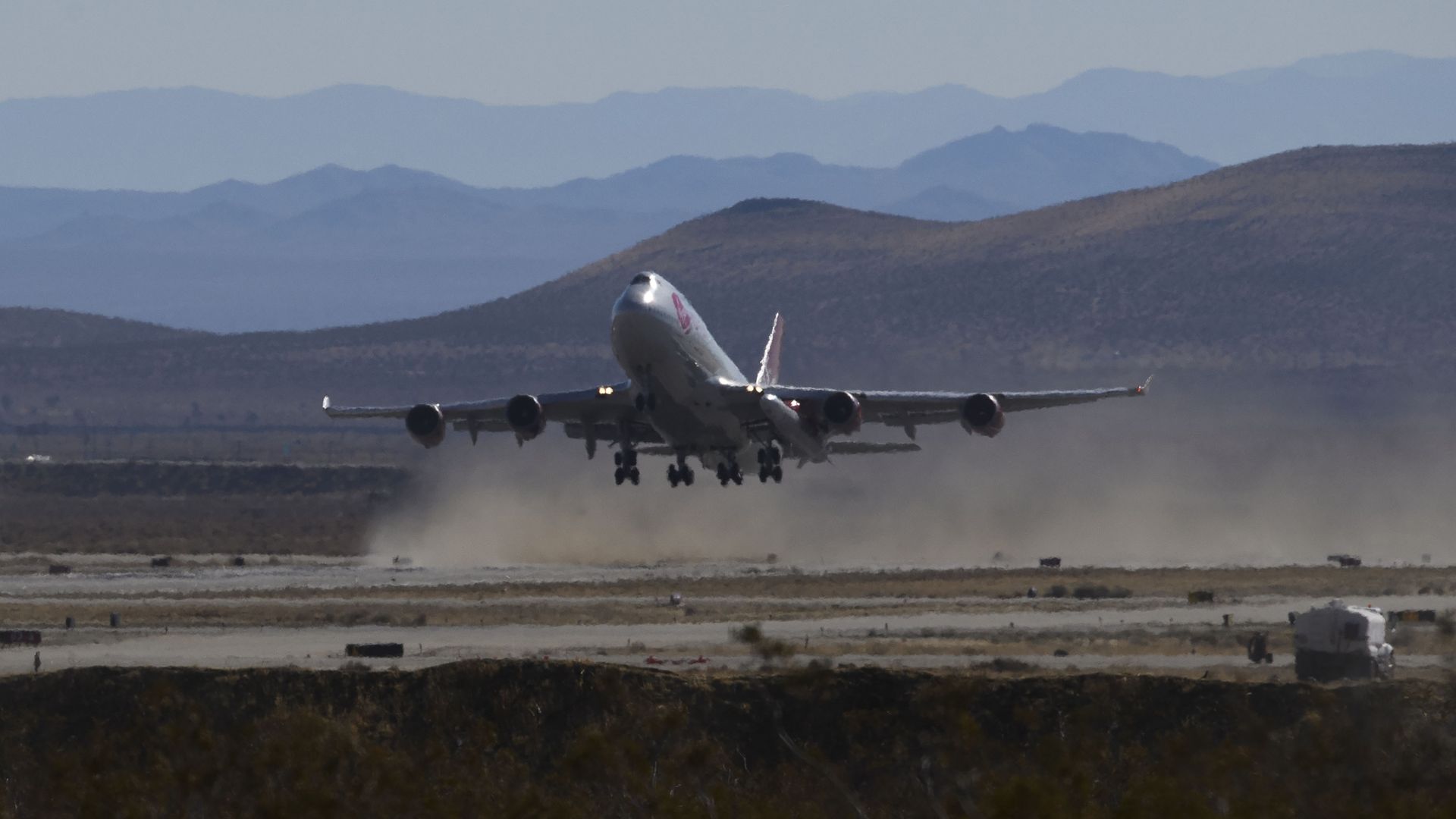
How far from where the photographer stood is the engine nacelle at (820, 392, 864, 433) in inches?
2438

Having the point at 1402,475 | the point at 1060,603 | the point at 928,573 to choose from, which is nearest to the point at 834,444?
the point at 1060,603

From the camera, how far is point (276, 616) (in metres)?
71.0

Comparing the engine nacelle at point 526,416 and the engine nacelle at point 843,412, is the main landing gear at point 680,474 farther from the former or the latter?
the engine nacelle at point 843,412

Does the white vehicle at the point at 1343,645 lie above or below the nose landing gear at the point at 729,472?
below

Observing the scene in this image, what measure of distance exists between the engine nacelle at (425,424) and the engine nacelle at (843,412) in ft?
36.8

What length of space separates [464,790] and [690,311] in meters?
25.4

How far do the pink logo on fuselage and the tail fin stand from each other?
Result: 14483 millimetres

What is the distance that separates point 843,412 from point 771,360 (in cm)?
2022

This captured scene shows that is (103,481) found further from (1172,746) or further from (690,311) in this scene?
(1172,746)

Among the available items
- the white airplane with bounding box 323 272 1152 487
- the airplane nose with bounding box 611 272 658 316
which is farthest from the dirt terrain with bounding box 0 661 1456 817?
the white airplane with bounding box 323 272 1152 487

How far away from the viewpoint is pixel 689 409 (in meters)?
62.0

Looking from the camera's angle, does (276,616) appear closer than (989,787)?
No

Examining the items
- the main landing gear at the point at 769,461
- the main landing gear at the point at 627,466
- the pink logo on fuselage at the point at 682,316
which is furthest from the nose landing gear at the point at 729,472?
the pink logo on fuselage at the point at 682,316

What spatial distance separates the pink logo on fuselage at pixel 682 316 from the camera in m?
59.5
